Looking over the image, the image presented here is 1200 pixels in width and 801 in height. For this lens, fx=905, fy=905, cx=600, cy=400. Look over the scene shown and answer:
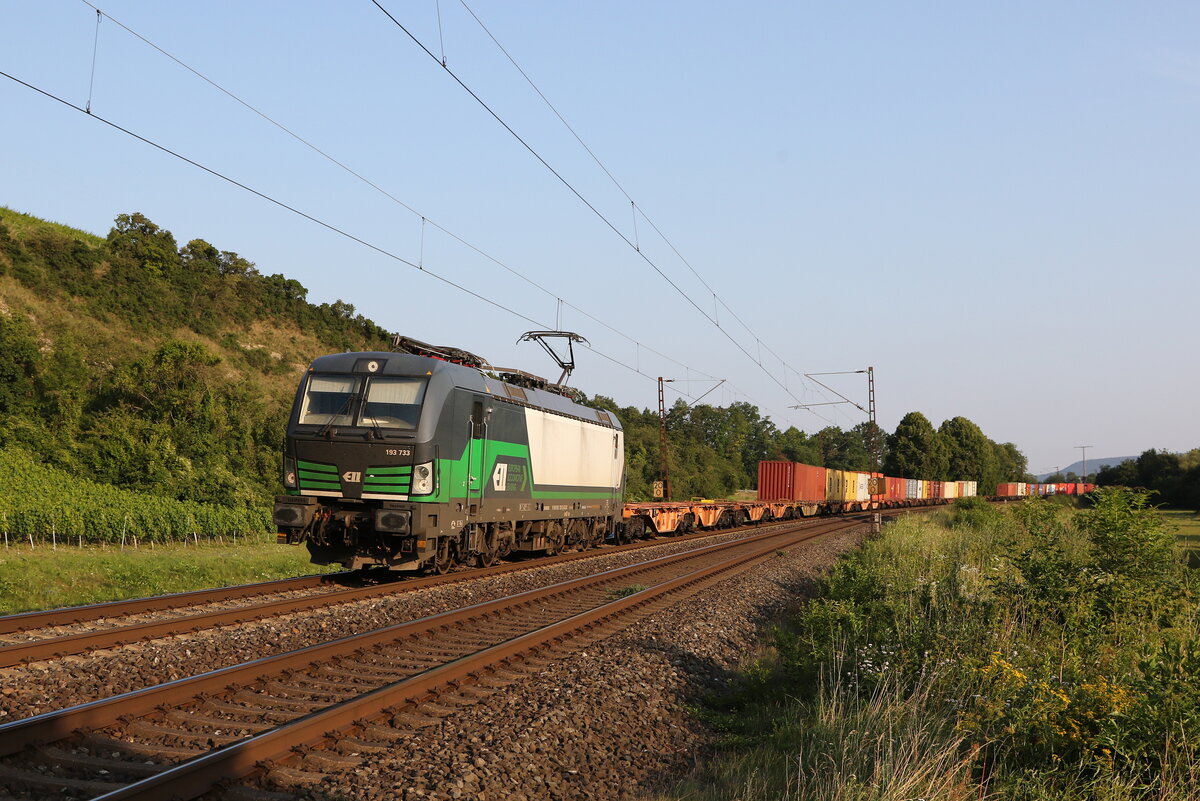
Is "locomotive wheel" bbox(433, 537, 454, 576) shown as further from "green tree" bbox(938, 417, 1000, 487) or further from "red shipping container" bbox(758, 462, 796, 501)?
"green tree" bbox(938, 417, 1000, 487)

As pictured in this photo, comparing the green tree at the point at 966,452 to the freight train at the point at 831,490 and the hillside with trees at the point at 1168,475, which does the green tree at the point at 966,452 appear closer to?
the hillside with trees at the point at 1168,475

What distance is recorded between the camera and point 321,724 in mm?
6312

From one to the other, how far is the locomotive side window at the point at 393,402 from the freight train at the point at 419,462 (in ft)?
0.06

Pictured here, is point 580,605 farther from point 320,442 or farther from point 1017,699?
point 1017,699

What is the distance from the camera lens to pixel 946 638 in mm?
8664

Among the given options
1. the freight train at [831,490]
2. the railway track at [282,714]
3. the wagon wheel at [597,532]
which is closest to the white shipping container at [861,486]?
the freight train at [831,490]

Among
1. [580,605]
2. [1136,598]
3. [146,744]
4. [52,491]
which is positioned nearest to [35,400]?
[52,491]

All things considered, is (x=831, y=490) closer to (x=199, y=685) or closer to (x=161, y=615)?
(x=161, y=615)

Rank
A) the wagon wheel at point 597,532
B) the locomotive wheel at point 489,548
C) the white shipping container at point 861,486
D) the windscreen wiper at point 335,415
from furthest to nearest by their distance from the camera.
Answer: the white shipping container at point 861,486 < the wagon wheel at point 597,532 < the locomotive wheel at point 489,548 < the windscreen wiper at point 335,415

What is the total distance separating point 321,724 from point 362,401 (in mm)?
8848

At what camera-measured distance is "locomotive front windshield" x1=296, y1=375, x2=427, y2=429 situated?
14422 millimetres

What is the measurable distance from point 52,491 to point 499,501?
16599mm

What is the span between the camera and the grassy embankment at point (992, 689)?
5578 millimetres

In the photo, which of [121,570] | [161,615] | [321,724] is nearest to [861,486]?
[121,570]
